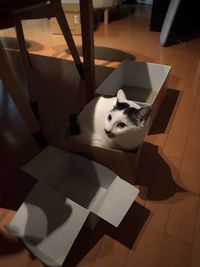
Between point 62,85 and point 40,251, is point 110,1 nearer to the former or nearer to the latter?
point 62,85

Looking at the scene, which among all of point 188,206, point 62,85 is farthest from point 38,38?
point 188,206

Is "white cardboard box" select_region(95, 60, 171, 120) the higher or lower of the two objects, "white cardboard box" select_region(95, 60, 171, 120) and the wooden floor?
the higher

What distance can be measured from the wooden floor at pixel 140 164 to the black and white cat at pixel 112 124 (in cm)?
18

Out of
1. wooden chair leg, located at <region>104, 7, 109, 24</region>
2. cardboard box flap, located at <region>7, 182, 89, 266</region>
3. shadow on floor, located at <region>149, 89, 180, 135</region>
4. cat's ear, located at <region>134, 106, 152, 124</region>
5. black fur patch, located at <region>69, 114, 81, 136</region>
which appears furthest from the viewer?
wooden chair leg, located at <region>104, 7, 109, 24</region>

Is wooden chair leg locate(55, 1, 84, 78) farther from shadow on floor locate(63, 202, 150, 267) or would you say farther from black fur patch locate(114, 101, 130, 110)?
shadow on floor locate(63, 202, 150, 267)

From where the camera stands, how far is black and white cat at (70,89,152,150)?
0.95 meters

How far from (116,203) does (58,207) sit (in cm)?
18

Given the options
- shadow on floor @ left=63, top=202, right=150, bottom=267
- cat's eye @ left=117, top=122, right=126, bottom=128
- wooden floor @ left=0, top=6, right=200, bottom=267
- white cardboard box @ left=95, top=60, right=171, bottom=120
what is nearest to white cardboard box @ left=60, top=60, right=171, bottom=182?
white cardboard box @ left=95, top=60, right=171, bottom=120

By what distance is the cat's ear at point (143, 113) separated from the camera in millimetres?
914

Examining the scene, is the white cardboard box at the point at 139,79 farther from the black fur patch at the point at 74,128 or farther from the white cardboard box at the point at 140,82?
the black fur patch at the point at 74,128

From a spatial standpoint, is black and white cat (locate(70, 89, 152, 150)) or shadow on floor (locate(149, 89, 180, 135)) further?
shadow on floor (locate(149, 89, 180, 135))

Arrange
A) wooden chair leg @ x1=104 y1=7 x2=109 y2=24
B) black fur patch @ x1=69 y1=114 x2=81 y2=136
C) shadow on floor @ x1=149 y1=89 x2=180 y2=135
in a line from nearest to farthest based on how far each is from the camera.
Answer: black fur patch @ x1=69 y1=114 x2=81 y2=136, shadow on floor @ x1=149 y1=89 x2=180 y2=135, wooden chair leg @ x1=104 y1=7 x2=109 y2=24

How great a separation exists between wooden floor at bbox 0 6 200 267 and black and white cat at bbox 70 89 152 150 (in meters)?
0.18

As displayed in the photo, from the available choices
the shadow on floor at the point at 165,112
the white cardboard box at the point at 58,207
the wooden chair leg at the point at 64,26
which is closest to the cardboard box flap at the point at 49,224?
the white cardboard box at the point at 58,207
